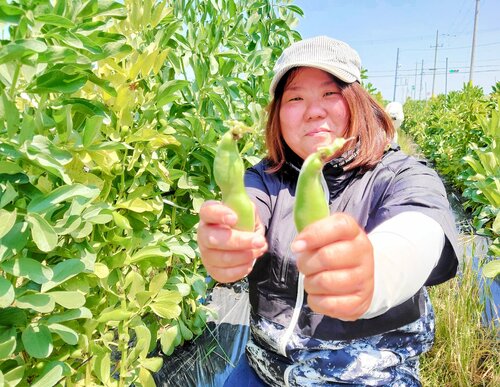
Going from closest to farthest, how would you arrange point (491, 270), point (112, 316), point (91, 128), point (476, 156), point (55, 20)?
1. point (55, 20)
2. point (91, 128)
3. point (112, 316)
4. point (491, 270)
5. point (476, 156)

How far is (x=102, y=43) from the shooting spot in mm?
1058

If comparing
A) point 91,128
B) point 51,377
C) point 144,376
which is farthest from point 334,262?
point 144,376

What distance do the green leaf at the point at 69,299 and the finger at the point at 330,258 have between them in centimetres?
68

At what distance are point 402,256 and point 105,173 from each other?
0.95 metres

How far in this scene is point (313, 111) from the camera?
1182mm

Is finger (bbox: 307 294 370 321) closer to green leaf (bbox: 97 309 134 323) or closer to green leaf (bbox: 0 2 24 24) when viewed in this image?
green leaf (bbox: 0 2 24 24)

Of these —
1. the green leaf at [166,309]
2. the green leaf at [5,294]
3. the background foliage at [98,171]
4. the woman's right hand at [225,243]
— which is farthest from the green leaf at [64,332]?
the woman's right hand at [225,243]

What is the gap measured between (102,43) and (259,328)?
3.25 ft

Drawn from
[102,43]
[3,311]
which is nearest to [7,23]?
[102,43]

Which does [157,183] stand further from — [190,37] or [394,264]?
[394,264]

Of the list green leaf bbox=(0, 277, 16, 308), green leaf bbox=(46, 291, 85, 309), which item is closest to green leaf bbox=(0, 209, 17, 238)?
green leaf bbox=(0, 277, 16, 308)

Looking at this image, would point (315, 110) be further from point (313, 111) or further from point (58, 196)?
point (58, 196)

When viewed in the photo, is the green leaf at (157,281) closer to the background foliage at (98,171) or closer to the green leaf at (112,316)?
the background foliage at (98,171)

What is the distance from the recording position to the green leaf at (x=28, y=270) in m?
0.90
